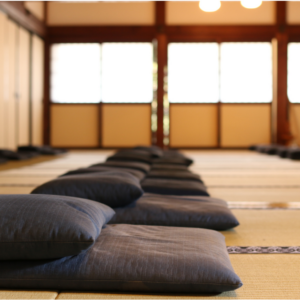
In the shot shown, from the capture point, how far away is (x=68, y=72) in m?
8.44

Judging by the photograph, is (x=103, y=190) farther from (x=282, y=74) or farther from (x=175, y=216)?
(x=282, y=74)

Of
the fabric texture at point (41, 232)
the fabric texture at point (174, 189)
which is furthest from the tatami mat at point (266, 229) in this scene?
the fabric texture at point (41, 232)

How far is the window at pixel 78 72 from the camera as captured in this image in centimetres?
841

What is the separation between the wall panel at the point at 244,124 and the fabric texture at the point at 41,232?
24.8 feet

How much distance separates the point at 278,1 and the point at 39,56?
4933 millimetres

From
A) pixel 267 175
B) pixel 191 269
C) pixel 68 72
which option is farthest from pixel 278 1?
pixel 191 269

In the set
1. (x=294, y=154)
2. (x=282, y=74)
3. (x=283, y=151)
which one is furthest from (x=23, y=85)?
(x=282, y=74)

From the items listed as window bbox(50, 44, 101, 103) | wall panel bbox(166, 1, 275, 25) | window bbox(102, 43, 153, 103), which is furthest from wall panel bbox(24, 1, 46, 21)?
wall panel bbox(166, 1, 275, 25)

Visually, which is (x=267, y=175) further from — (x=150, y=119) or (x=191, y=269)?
(x=150, y=119)

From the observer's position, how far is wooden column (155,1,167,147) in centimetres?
831

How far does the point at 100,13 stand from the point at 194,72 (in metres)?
2.26

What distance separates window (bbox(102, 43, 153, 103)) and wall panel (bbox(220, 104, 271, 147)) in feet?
5.37

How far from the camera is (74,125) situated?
28.1 ft

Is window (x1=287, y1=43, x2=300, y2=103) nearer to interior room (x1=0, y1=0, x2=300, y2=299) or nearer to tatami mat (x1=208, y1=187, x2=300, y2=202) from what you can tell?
interior room (x1=0, y1=0, x2=300, y2=299)
